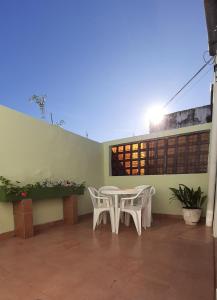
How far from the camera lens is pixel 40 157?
4070mm

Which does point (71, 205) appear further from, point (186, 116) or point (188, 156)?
point (186, 116)

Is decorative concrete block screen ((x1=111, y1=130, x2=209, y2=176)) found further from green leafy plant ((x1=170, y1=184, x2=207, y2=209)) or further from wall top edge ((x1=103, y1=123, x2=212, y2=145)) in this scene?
green leafy plant ((x1=170, y1=184, x2=207, y2=209))

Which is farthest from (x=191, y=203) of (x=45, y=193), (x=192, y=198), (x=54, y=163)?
(x=54, y=163)

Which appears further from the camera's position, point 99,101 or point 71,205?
point 99,101

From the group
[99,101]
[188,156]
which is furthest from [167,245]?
[99,101]

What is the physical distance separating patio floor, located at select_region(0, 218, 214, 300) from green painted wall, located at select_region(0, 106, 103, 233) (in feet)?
2.48

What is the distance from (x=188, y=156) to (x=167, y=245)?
8.82 feet

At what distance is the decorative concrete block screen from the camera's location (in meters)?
4.57

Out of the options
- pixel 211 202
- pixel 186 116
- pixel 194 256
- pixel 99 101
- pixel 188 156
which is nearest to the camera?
pixel 194 256

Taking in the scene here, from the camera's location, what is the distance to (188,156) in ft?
15.5

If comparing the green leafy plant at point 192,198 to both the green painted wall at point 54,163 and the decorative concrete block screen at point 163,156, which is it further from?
the decorative concrete block screen at point 163,156

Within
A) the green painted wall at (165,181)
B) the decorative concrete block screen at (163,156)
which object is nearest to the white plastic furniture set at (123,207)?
the green painted wall at (165,181)

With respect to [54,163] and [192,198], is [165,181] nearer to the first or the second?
[192,198]

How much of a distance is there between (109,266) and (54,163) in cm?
289
